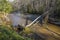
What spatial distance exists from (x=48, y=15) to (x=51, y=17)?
91 cm

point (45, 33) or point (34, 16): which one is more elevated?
point (34, 16)

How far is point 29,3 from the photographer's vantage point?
12.0 meters

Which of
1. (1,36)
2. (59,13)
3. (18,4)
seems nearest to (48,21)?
(59,13)

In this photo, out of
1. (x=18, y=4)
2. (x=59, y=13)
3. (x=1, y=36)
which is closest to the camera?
(x=1, y=36)

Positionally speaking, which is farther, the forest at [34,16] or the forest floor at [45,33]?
the forest at [34,16]

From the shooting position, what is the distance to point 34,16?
1191 cm

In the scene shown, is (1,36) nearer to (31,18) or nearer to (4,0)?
(4,0)

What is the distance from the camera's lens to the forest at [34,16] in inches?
336

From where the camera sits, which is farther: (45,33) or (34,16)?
(34,16)

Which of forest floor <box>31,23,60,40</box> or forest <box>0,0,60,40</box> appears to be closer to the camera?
forest floor <box>31,23,60,40</box>

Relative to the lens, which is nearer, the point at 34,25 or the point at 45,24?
the point at 34,25

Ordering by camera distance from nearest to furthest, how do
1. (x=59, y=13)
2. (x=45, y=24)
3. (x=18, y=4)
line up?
(x=45, y=24) < (x=59, y=13) < (x=18, y=4)

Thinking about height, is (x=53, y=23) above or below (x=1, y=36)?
below

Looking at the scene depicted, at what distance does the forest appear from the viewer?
28.0 feet
